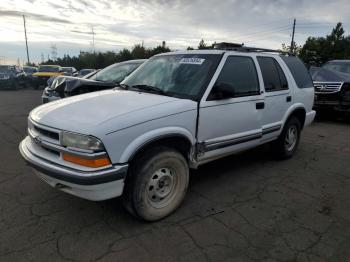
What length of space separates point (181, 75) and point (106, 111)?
1.23 meters

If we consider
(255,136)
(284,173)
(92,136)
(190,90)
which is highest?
(190,90)

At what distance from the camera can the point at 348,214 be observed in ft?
11.6

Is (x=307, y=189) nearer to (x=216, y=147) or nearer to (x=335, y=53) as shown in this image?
(x=216, y=147)

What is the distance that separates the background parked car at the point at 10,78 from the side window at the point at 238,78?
798 inches

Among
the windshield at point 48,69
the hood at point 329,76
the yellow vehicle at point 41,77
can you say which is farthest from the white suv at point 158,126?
the windshield at point 48,69

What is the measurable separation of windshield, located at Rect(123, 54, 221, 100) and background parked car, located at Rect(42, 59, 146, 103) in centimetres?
173

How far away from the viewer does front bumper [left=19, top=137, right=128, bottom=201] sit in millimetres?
2684

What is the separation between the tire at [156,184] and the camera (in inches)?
117

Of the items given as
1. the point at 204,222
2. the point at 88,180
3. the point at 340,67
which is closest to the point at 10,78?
the point at 340,67

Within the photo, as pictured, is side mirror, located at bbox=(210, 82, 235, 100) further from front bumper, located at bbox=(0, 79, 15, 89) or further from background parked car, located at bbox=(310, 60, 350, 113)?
front bumper, located at bbox=(0, 79, 15, 89)

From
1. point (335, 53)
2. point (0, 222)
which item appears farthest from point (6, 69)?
point (335, 53)

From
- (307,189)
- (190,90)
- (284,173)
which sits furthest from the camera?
(284,173)

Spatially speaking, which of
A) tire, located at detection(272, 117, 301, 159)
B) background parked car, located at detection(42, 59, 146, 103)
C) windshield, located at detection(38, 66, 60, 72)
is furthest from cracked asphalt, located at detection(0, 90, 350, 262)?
windshield, located at detection(38, 66, 60, 72)

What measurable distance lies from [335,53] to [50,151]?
3447 centimetres
